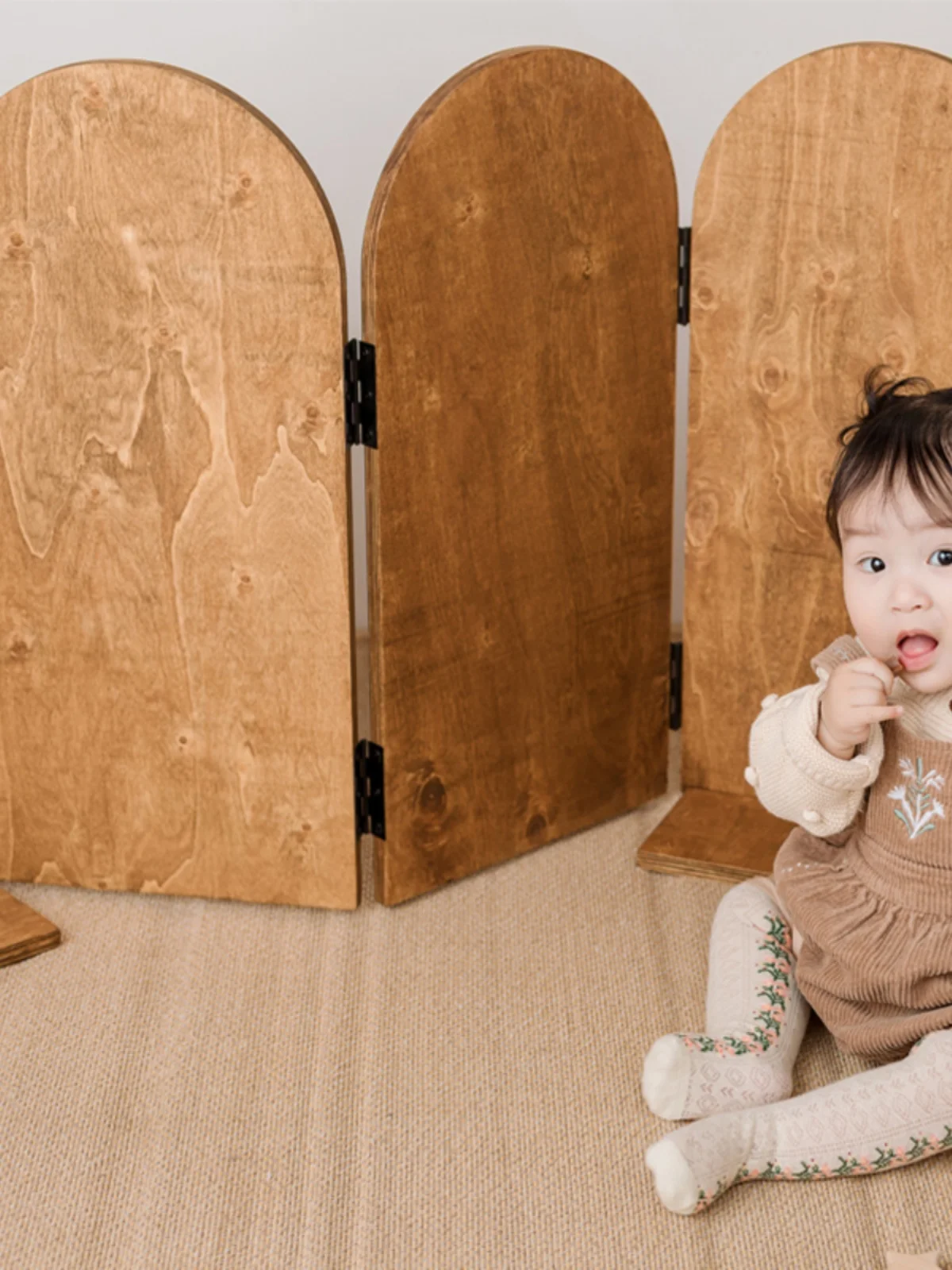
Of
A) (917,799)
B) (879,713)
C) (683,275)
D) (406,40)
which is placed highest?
(406,40)

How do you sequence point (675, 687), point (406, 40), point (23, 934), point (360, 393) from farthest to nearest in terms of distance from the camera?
point (406, 40), point (675, 687), point (23, 934), point (360, 393)

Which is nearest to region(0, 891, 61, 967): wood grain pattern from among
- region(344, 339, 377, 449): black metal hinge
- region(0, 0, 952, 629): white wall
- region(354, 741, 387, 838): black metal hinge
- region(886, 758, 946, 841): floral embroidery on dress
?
region(354, 741, 387, 838): black metal hinge

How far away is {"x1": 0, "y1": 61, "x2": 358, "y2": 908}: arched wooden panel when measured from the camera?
1497mm

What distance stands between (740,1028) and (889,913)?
174mm

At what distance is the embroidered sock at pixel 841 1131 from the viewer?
1312 millimetres

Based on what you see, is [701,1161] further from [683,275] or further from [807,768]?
[683,275]

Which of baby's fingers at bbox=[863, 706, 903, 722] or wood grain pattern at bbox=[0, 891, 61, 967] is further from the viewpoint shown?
wood grain pattern at bbox=[0, 891, 61, 967]

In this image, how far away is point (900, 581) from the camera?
133 cm

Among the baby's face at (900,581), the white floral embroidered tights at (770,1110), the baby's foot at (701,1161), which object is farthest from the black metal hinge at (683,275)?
Result: the baby's foot at (701,1161)

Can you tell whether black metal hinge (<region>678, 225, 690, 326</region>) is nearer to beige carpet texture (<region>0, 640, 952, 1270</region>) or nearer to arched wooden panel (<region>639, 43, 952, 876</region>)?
arched wooden panel (<region>639, 43, 952, 876</region>)

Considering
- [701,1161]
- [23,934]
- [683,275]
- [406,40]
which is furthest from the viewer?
[406,40]

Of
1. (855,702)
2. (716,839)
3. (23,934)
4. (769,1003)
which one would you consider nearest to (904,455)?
(855,702)

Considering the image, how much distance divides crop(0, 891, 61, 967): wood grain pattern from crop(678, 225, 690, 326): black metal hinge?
960 mm

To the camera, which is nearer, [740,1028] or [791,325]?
[740,1028]
